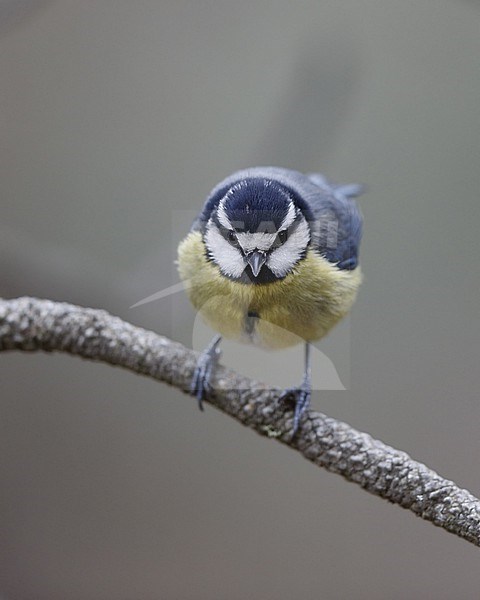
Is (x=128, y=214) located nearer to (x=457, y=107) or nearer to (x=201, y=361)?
(x=201, y=361)

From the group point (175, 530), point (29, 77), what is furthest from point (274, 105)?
point (175, 530)

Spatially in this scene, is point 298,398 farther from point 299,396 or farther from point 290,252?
point 290,252

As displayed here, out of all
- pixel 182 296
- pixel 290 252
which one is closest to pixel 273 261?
pixel 290 252

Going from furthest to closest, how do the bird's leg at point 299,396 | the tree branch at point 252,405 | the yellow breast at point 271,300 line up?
1. the yellow breast at point 271,300
2. the bird's leg at point 299,396
3. the tree branch at point 252,405

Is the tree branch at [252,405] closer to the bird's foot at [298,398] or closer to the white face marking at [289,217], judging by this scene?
the bird's foot at [298,398]

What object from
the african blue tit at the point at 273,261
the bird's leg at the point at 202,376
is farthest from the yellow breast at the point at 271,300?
the bird's leg at the point at 202,376

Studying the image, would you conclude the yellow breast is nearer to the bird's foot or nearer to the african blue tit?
the african blue tit
